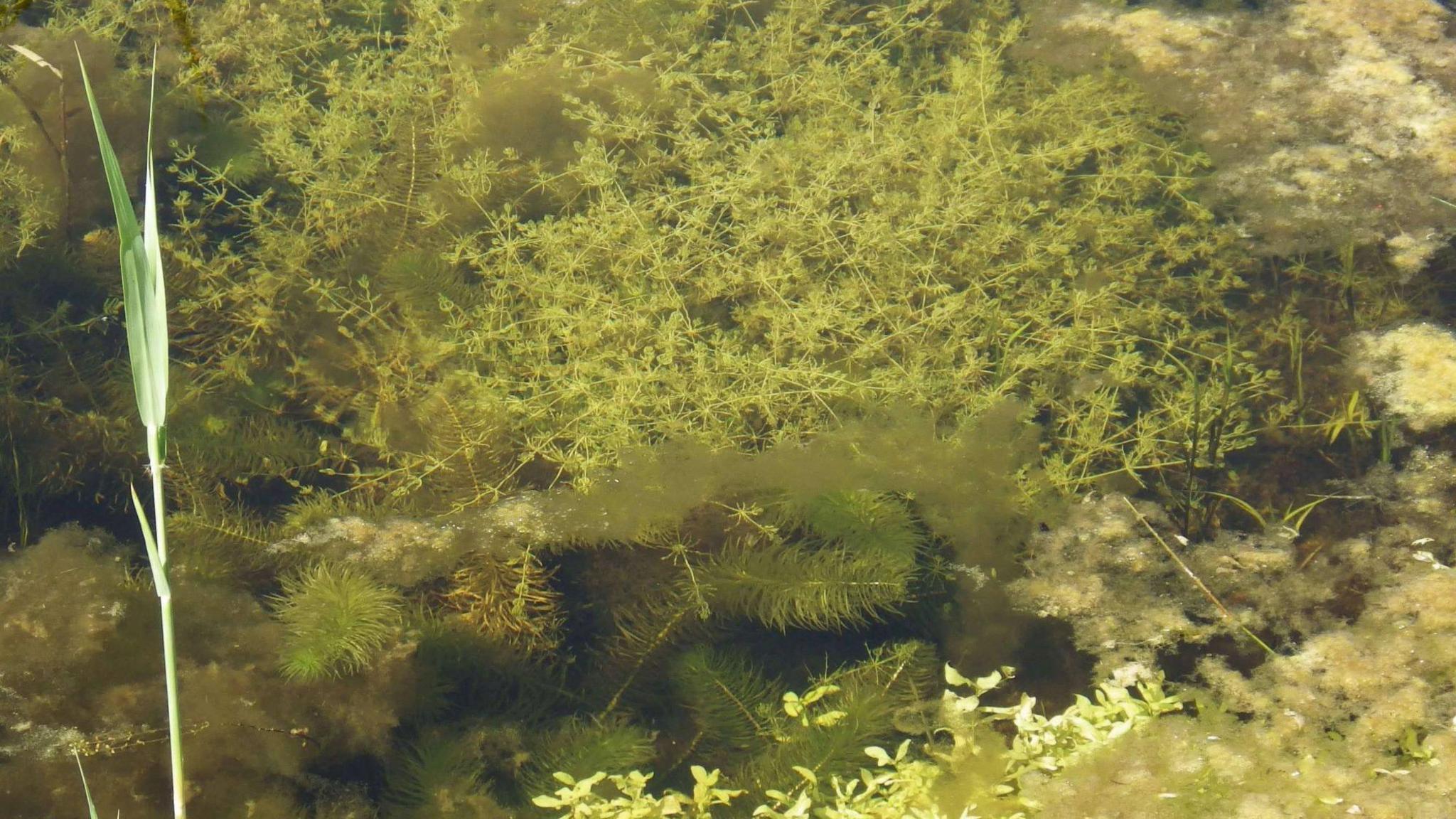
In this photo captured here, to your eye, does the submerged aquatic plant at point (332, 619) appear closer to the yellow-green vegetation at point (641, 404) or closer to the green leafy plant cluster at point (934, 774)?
the yellow-green vegetation at point (641, 404)

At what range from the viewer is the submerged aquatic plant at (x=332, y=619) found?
88.5 inches

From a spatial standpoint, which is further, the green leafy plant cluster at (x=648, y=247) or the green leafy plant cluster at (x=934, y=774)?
the green leafy plant cluster at (x=648, y=247)

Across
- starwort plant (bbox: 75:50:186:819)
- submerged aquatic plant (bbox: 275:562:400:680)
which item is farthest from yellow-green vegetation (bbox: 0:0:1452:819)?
starwort plant (bbox: 75:50:186:819)

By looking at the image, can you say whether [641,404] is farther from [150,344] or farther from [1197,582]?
[150,344]

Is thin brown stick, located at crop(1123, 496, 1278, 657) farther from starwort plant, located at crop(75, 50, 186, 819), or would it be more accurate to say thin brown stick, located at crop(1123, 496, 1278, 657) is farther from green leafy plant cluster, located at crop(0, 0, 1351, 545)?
starwort plant, located at crop(75, 50, 186, 819)

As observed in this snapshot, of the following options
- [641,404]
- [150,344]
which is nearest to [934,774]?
[641,404]

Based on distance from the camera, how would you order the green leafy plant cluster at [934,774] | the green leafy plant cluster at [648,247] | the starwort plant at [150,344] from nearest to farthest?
the starwort plant at [150,344] < the green leafy plant cluster at [934,774] < the green leafy plant cluster at [648,247]

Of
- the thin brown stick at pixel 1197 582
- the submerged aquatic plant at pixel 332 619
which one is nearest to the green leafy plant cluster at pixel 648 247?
the thin brown stick at pixel 1197 582

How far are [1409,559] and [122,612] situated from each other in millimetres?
2976

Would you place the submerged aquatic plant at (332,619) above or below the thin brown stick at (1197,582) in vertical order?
above

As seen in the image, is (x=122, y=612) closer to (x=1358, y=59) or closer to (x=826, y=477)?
(x=826, y=477)

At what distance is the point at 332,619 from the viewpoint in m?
2.32

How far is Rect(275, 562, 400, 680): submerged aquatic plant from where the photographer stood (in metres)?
2.25

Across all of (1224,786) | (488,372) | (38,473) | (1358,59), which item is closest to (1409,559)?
(1224,786)
